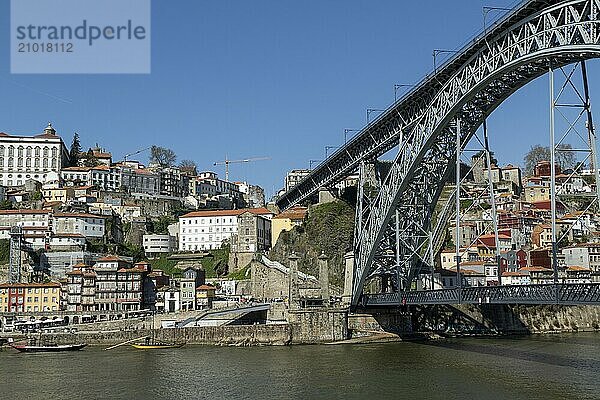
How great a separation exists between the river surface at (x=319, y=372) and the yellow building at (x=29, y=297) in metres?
12.3

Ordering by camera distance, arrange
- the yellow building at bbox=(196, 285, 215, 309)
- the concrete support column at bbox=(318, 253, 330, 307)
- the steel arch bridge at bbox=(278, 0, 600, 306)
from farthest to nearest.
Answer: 1. the yellow building at bbox=(196, 285, 215, 309)
2. the concrete support column at bbox=(318, 253, 330, 307)
3. the steel arch bridge at bbox=(278, 0, 600, 306)

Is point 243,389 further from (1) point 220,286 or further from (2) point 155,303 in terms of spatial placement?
(1) point 220,286

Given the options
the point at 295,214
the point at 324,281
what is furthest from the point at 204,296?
the point at 295,214

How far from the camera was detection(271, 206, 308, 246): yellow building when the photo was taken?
61438 millimetres

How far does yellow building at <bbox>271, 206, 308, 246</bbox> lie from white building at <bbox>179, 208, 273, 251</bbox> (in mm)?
6358

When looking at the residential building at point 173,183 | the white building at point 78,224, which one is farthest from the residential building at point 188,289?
the residential building at point 173,183

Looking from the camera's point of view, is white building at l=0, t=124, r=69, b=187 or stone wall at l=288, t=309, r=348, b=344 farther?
white building at l=0, t=124, r=69, b=187

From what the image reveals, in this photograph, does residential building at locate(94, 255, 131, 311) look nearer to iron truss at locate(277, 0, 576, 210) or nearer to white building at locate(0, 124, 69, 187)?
iron truss at locate(277, 0, 576, 210)

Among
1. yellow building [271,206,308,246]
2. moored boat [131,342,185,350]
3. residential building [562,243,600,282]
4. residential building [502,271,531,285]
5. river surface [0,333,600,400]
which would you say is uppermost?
yellow building [271,206,308,246]

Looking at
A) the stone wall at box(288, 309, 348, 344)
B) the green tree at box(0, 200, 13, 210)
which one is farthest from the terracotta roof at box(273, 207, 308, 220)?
the green tree at box(0, 200, 13, 210)

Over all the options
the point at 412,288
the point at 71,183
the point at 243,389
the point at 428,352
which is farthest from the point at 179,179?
the point at 243,389

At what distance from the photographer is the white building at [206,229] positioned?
68688 millimetres

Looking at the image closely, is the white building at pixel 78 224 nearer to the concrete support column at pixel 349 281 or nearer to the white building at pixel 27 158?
the white building at pixel 27 158

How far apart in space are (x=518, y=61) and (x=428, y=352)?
46.2 feet
